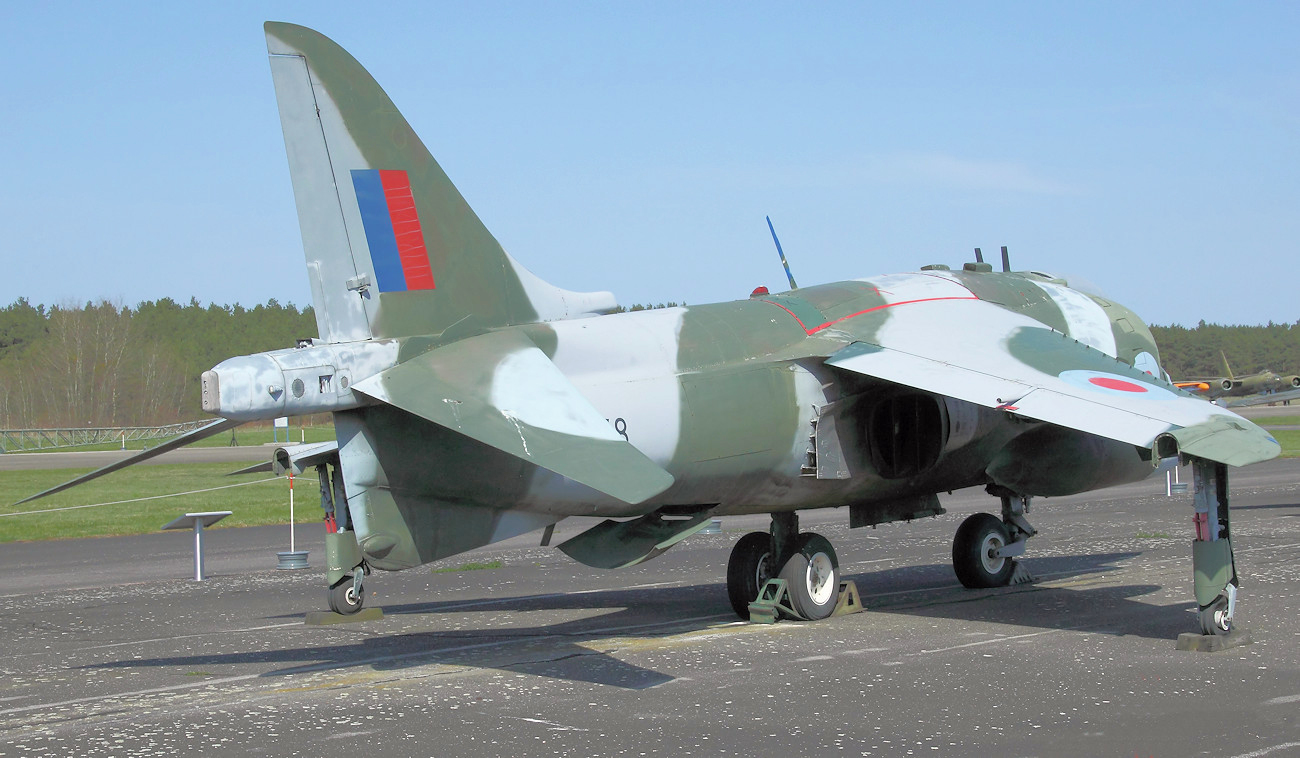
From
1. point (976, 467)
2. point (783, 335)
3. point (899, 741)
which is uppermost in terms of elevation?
point (783, 335)

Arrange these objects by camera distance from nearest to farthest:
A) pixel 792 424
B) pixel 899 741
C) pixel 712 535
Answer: pixel 899 741 → pixel 792 424 → pixel 712 535

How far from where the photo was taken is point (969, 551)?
15.1m

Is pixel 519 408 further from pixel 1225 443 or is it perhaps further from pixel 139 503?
pixel 139 503

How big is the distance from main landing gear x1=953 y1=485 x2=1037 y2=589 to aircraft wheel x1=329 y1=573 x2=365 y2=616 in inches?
289

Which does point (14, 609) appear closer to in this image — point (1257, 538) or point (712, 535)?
point (712, 535)

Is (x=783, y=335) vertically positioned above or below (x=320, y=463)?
above

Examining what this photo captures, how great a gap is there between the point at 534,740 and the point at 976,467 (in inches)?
286

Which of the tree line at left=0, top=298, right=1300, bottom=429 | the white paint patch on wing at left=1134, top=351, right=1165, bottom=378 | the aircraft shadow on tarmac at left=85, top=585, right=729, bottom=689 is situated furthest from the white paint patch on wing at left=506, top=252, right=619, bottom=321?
the tree line at left=0, top=298, right=1300, bottom=429

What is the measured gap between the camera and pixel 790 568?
12.9m

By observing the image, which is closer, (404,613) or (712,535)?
(404,613)

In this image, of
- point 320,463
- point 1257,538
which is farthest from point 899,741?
point 1257,538

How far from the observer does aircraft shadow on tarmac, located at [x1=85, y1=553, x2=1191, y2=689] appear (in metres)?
11.1

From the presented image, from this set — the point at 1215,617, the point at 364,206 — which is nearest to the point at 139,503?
the point at 364,206

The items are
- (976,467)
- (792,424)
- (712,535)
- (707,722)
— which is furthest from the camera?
(712,535)
